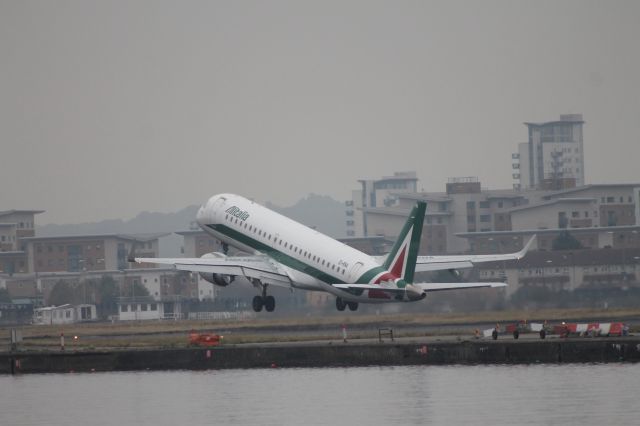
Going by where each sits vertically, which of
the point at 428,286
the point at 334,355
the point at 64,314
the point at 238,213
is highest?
the point at 238,213

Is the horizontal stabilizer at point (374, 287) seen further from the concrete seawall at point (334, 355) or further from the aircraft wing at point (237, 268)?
the aircraft wing at point (237, 268)

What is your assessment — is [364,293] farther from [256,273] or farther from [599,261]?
[599,261]

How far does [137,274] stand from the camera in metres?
193

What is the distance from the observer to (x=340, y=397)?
68.2m

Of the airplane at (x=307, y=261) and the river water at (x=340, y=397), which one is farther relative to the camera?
the airplane at (x=307, y=261)

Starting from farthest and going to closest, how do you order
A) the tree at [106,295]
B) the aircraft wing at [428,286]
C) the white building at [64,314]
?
the tree at [106,295] → the white building at [64,314] → the aircraft wing at [428,286]

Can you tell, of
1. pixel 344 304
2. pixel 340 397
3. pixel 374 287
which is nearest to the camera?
pixel 340 397

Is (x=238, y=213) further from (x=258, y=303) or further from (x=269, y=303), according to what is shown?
(x=269, y=303)

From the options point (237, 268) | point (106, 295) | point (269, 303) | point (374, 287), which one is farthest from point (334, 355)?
point (106, 295)

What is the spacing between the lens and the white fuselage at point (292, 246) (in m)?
93.9

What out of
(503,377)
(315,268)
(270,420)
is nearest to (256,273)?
(315,268)

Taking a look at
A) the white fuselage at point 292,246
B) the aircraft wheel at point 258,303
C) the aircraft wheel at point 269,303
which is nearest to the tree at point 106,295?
the white fuselage at point 292,246

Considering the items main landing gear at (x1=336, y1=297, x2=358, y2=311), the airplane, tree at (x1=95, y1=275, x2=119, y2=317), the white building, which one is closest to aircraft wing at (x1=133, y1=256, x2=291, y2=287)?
the airplane

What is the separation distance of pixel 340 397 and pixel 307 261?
30.2 metres
